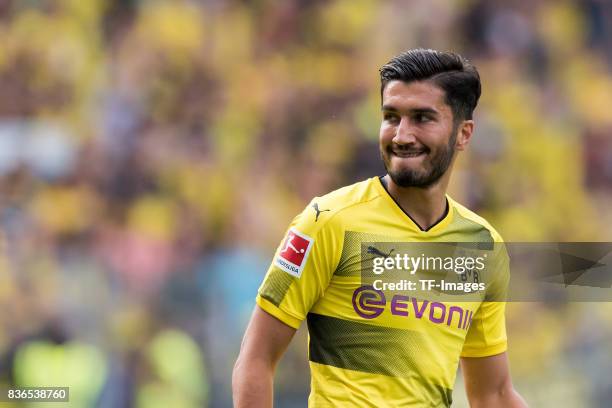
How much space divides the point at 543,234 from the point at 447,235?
3.97 meters

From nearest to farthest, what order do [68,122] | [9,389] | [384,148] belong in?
[384,148] < [9,389] < [68,122]

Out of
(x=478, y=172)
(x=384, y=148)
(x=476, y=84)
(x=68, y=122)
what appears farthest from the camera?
(x=478, y=172)

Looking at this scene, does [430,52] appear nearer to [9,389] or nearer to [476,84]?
[476,84]

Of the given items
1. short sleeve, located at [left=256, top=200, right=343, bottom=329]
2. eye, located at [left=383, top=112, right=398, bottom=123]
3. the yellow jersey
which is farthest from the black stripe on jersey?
eye, located at [left=383, top=112, right=398, bottom=123]

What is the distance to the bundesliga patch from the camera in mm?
2857

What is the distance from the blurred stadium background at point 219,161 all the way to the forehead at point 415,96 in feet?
11.4

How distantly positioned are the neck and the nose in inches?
8.1

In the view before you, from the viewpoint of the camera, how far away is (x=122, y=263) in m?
6.35

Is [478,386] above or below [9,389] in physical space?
above

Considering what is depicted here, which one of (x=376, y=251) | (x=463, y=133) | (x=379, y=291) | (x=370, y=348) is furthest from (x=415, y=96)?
(x=370, y=348)

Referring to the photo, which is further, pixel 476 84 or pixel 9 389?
pixel 9 389

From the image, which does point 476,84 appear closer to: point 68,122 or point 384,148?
point 384,148

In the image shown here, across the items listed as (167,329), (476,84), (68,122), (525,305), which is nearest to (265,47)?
(68,122)

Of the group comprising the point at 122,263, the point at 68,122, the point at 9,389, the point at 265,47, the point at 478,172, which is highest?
the point at 265,47
